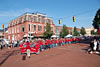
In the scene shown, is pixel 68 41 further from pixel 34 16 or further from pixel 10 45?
pixel 34 16

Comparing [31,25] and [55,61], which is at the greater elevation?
[31,25]

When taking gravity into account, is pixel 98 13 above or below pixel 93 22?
above

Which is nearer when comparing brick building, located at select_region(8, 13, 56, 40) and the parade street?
the parade street

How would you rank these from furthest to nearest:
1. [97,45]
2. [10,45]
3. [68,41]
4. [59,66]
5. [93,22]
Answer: [93,22], [68,41], [10,45], [97,45], [59,66]

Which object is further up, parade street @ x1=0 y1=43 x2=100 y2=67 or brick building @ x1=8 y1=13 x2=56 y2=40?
brick building @ x1=8 y1=13 x2=56 y2=40

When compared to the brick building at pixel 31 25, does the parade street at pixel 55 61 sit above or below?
below

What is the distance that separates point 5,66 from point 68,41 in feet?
49.8

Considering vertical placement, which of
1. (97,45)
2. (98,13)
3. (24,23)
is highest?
(98,13)

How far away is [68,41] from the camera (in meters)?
20.2

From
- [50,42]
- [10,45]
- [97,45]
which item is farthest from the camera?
[10,45]

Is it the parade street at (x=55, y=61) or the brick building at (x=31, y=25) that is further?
the brick building at (x=31, y=25)

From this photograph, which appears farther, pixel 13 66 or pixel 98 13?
pixel 98 13

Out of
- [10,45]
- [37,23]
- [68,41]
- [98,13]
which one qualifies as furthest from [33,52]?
[98,13]

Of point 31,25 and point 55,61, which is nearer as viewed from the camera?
point 55,61
